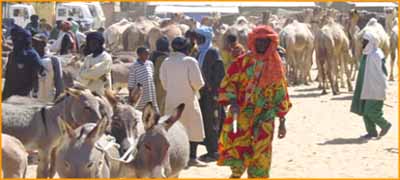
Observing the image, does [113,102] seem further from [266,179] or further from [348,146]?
[348,146]

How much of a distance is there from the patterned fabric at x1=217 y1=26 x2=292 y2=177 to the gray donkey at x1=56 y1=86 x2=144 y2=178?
2.84ft

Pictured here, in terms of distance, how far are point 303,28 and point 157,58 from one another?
11051 mm

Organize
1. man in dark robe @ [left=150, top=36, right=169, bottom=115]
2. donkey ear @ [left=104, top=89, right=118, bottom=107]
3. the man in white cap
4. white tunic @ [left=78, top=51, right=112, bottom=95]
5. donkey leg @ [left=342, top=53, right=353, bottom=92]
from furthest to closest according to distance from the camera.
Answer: donkey leg @ [left=342, top=53, right=353, bottom=92] < the man in white cap < man in dark robe @ [left=150, top=36, right=169, bottom=115] < white tunic @ [left=78, top=51, right=112, bottom=95] < donkey ear @ [left=104, top=89, right=118, bottom=107]

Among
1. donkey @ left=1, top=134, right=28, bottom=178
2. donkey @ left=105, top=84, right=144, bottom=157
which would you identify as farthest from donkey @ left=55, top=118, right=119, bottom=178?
donkey @ left=1, top=134, right=28, bottom=178

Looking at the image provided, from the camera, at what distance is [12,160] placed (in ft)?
20.6

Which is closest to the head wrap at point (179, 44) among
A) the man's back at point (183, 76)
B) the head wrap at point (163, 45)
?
the man's back at point (183, 76)

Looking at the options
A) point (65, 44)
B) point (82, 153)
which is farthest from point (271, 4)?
point (82, 153)

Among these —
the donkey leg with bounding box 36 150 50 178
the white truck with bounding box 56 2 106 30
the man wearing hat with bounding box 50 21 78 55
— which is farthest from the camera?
the white truck with bounding box 56 2 106 30

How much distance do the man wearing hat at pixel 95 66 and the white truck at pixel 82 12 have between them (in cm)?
2297

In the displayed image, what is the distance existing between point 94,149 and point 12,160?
45.2 inches

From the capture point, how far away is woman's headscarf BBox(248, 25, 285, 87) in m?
6.67

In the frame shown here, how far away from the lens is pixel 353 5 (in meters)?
45.2

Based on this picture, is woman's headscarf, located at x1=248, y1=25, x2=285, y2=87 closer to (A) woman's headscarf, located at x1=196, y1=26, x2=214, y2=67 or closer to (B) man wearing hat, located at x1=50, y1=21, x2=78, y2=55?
(A) woman's headscarf, located at x1=196, y1=26, x2=214, y2=67

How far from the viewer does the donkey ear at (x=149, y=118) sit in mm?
6125
